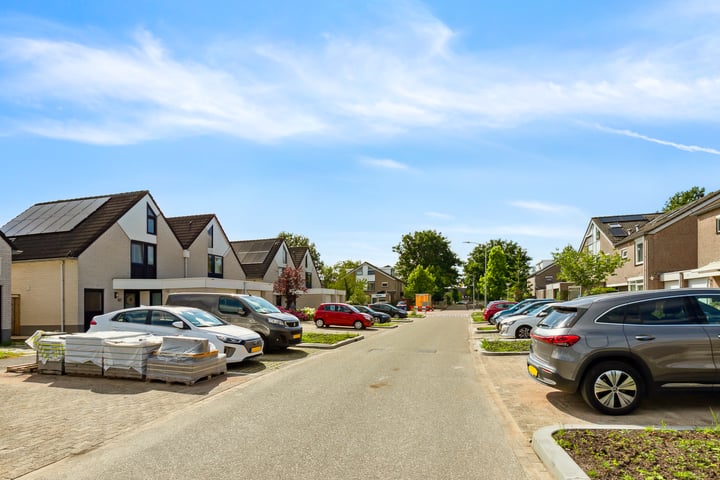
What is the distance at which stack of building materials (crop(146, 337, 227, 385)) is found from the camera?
1011 cm

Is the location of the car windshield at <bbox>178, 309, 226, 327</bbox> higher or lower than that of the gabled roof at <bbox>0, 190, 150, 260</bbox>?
lower

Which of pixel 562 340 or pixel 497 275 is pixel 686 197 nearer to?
pixel 497 275

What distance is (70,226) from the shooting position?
26516 millimetres

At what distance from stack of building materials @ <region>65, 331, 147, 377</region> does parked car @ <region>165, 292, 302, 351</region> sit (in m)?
5.28

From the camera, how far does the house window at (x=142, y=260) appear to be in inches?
1110

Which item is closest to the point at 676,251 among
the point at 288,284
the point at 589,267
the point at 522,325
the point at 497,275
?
the point at 589,267

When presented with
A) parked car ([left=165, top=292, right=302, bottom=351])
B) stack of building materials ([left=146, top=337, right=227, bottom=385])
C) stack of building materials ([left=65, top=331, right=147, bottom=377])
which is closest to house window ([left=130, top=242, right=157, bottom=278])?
parked car ([left=165, top=292, right=302, bottom=351])

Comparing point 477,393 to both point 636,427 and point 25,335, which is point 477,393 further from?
point 25,335

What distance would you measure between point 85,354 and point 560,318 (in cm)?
940

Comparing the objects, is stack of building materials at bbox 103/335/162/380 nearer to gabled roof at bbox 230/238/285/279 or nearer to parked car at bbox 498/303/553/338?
parked car at bbox 498/303/553/338

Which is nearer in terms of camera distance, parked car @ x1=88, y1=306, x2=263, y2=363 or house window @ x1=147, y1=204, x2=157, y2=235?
parked car @ x1=88, y1=306, x2=263, y2=363

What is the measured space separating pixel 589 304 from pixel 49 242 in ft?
85.3

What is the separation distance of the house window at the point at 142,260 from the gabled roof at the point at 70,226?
7.36 ft

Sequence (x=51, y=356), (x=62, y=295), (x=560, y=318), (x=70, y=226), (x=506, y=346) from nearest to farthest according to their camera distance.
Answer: (x=560, y=318)
(x=51, y=356)
(x=506, y=346)
(x=62, y=295)
(x=70, y=226)
